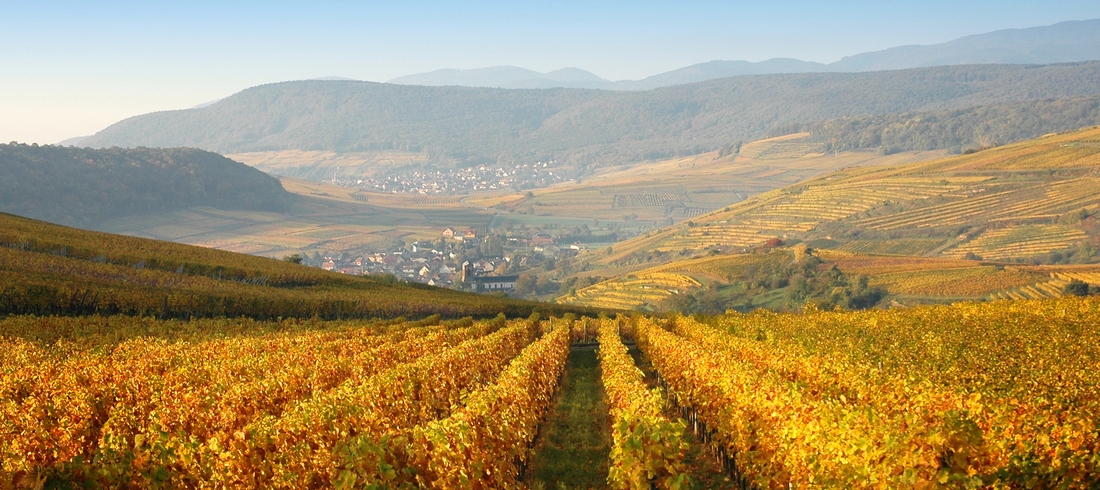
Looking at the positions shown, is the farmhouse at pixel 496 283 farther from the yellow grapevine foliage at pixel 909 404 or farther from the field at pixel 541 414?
the yellow grapevine foliage at pixel 909 404

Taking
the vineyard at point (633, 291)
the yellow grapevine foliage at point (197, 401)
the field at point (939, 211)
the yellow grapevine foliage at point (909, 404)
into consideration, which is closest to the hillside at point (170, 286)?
the yellow grapevine foliage at point (197, 401)

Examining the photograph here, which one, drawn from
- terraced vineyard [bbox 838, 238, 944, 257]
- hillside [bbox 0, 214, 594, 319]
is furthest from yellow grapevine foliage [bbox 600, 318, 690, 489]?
terraced vineyard [bbox 838, 238, 944, 257]

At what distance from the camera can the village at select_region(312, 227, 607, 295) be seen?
459ft

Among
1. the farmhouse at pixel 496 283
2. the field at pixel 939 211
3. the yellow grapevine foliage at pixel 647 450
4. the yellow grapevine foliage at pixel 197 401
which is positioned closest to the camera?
the yellow grapevine foliage at pixel 197 401

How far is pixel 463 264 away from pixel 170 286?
115647mm

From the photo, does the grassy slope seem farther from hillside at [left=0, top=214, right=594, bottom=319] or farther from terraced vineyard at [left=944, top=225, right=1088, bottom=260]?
terraced vineyard at [left=944, top=225, right=1088, bottom=260]

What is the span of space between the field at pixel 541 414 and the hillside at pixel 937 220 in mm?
54175

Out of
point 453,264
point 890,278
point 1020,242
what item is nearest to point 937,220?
point 1020,242

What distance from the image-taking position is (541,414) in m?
21.3

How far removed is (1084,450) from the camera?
10.5 meters

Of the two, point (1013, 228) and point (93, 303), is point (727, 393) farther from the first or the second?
point (1013, 228)

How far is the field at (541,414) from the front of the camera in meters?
10.8

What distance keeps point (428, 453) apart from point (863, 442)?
5.73 meters

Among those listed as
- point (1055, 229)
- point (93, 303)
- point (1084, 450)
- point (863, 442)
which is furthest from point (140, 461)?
point (1055, 229)
